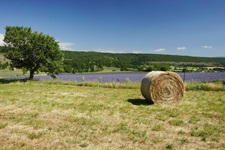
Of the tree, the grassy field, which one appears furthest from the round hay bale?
the tree

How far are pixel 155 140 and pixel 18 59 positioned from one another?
2445 cm

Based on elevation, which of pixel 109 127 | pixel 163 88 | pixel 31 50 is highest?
pixel 31 50

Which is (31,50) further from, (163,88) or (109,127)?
(109,127)

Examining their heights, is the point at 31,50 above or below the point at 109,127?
above

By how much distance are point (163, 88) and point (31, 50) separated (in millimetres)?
19814

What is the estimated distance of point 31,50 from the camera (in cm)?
2764

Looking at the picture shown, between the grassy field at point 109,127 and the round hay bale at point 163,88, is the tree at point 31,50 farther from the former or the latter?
the round hay bale at point 163,88

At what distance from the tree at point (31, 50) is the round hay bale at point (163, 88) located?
57.7 feet

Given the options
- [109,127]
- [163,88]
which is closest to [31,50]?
[163,88]

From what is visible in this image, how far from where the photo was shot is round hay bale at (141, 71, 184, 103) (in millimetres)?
13049

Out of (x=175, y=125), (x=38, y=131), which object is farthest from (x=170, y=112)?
(x=38, y=131)

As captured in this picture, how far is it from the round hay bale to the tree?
1760 centimetres

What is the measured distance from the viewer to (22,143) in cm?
638

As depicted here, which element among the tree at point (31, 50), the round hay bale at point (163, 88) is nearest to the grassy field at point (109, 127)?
the round hay bale at point (163, 88)
